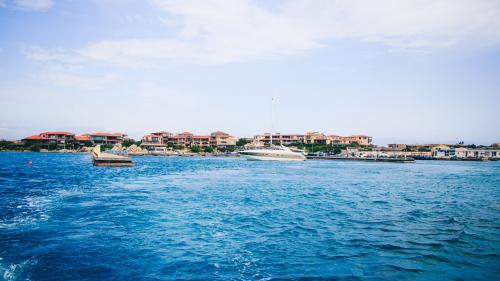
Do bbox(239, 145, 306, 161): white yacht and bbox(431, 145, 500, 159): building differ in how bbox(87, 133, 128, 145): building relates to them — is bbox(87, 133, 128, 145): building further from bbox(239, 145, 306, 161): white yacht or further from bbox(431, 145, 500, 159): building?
bbox(431, 145, 500, 159): building

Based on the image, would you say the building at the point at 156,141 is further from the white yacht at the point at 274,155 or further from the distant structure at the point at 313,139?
the white yacht at the point at 274,155

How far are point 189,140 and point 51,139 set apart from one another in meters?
56.1

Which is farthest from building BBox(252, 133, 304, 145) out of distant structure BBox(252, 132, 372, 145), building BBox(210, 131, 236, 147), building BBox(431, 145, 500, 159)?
building BBox(431, 145, 500, 159)

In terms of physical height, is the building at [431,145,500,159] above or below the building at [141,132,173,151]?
below

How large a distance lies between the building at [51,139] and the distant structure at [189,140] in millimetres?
30806

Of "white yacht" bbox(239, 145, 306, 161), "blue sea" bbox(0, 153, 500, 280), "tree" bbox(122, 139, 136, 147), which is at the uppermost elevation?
"tree" bbox(122, 139, 136, 147)

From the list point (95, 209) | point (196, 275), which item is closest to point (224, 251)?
point (196, 275)

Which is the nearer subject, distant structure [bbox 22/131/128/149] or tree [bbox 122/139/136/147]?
distant structure [bbox 22/131/128/149]

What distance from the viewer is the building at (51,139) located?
440ft

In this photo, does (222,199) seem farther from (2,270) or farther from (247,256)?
(2,270)

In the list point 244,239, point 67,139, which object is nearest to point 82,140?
point 67,139

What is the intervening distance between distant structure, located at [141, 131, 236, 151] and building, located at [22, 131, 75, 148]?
30.8m

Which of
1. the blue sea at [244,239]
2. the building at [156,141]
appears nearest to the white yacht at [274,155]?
the blue sea at [244,239]

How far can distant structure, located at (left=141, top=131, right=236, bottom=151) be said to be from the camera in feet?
487
